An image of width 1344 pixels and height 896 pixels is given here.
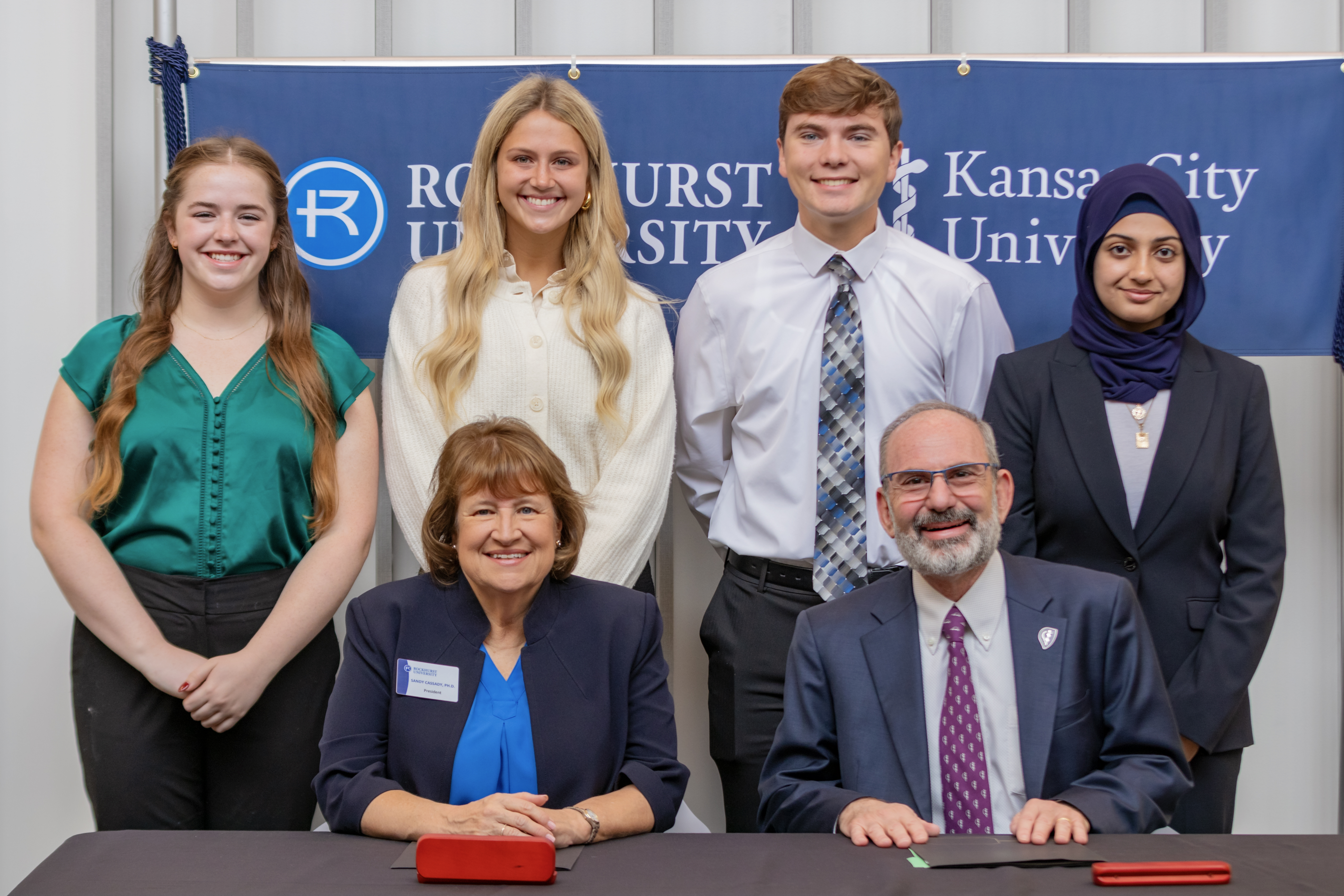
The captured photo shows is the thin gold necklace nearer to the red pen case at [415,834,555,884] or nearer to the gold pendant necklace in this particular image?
the red pen case at [415,834,555,884]

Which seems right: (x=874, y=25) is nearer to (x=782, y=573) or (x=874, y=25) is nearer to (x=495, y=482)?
(x=782, y=573)

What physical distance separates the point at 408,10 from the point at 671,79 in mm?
757

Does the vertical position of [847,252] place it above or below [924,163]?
below

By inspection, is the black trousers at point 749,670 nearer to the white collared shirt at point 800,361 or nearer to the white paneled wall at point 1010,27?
the white collared shirt at point 800,361

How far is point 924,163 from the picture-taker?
2.84 m

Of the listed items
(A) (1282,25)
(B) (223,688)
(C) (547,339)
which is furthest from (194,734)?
(A) (1282,25)

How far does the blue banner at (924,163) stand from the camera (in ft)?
9.24

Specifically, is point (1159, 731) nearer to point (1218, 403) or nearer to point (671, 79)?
point (1218, 403)

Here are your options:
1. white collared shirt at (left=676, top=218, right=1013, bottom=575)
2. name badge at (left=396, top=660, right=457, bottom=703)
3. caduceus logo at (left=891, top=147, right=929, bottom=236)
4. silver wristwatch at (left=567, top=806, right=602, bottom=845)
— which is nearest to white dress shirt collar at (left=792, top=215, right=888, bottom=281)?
white collared shirt at (left=676, top=218, right=1013, bottom=575)

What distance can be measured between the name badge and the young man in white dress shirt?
2.77 ft

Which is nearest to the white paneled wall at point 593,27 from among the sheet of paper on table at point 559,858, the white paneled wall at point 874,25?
the white paneled wall at point 874,25

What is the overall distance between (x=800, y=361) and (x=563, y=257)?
57 cm

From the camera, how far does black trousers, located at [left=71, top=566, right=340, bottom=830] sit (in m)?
2.21

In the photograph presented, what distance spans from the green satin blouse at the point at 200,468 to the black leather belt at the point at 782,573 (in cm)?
92
